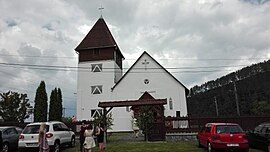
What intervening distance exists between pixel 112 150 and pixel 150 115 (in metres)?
5.55

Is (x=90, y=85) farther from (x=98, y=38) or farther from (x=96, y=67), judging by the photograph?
(x=98, y=38)

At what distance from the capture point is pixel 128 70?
31.7 meters

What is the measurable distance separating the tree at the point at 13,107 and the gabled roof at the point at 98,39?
678 inches

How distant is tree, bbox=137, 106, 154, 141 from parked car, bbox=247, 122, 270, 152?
6.82 metres

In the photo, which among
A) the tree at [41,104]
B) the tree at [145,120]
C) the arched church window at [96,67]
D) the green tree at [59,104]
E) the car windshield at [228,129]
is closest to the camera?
the car windshield at [228,129]

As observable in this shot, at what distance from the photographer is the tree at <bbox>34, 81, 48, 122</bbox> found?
1070 inches

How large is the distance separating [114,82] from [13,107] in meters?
20.9

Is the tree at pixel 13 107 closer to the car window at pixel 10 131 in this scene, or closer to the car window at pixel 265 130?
the car window at pixel 10 131

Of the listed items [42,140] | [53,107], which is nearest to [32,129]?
[42,140]

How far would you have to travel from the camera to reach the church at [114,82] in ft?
99.3

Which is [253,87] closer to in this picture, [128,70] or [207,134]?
[128,70]

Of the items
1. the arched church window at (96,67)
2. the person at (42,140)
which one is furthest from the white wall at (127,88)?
the person at (42,140)

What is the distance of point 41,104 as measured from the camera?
27.4 metres

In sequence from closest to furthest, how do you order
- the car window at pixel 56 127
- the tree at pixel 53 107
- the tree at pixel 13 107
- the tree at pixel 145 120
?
the car window at pixel 56 127
the tree at pixel 145 120
the tree at pixel 53 107
the tree at pixel 13 107
